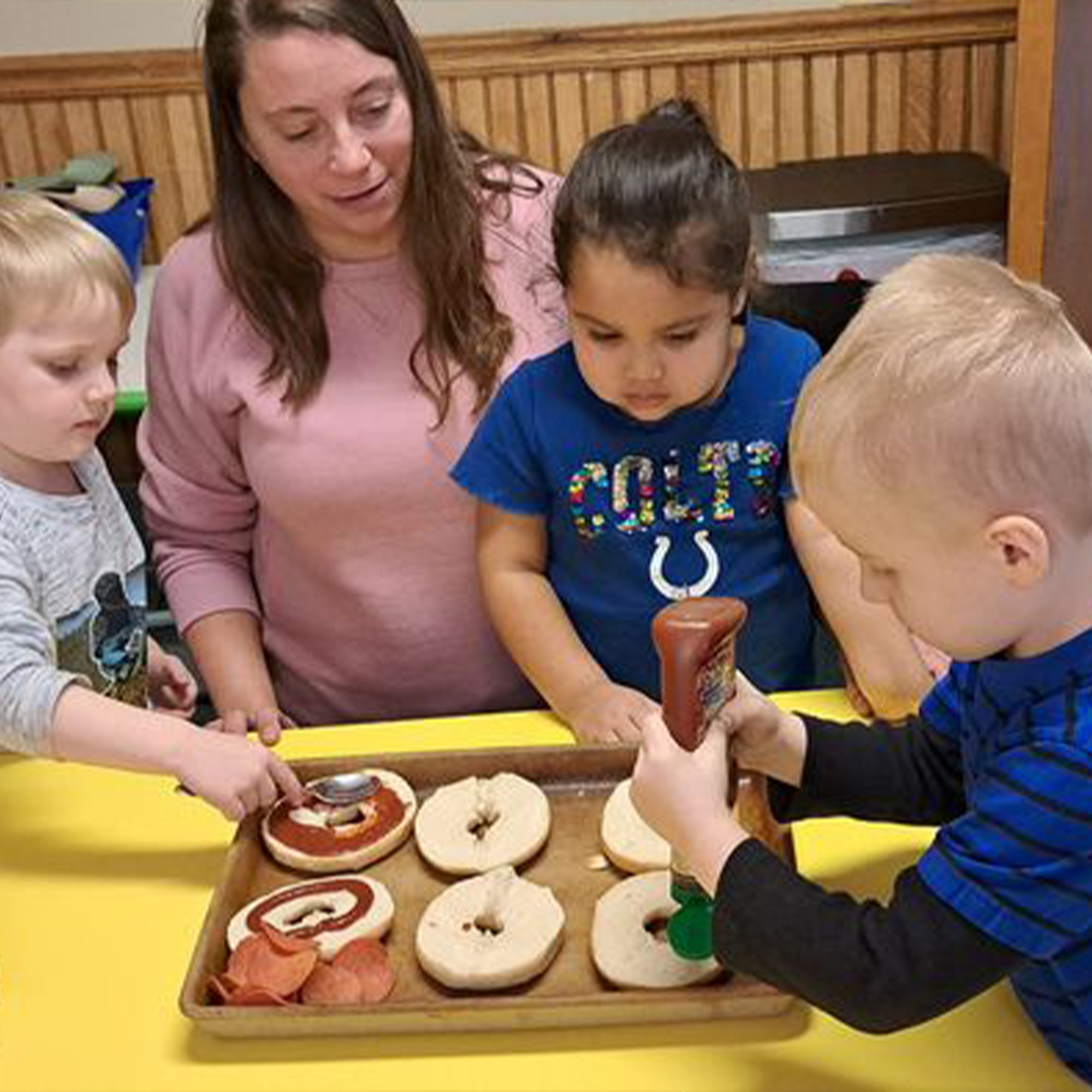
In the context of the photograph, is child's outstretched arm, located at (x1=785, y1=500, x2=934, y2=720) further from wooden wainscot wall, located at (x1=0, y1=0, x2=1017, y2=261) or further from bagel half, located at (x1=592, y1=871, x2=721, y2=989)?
wooden wainscot wall, located at (x1=0, y1=0, x2=1017, y2=261)

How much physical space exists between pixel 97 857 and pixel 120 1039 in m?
0.22

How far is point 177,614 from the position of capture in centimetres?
151

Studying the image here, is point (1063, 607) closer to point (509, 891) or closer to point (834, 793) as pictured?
point (834, 793)

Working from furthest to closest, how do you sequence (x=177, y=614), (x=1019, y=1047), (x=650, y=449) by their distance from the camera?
(x=177, y=614) → (x=650, y=449) → (x=1019, y=1047)

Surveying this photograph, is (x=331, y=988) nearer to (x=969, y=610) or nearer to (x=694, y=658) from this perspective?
(x=694, y=658)

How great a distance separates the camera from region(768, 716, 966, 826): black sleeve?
95cm

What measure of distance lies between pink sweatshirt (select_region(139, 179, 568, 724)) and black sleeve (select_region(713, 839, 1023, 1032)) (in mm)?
699

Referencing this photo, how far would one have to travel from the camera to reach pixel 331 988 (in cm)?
91


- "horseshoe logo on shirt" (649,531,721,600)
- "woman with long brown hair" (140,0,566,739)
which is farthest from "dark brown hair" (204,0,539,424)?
"horseshoe logo on shirt" (649,531,721,600)

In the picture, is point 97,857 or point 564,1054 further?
point 97,857

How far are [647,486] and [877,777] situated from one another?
0.41 metres

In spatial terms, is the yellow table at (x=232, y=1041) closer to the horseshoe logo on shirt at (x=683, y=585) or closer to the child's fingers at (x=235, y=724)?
the child's fingers at (x=235, y=724)

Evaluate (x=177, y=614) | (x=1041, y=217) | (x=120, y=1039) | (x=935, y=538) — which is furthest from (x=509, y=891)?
(x=1041, y=217)

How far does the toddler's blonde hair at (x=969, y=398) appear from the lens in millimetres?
697
